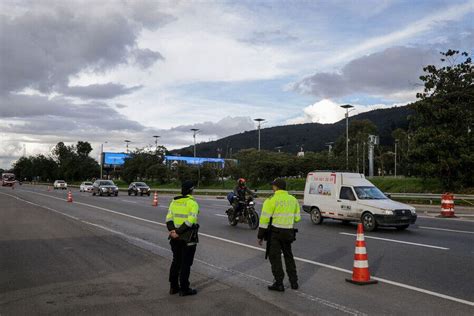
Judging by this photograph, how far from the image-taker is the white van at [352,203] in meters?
15.4

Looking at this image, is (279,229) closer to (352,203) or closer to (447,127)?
(352,203)

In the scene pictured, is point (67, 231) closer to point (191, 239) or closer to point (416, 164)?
point (191, 239)

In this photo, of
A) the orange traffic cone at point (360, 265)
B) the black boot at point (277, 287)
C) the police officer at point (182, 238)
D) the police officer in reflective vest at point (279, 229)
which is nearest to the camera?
the police officer at point (182, 238)

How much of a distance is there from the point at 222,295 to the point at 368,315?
210 cm

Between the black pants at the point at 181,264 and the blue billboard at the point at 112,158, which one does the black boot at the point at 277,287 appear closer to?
the black pants at the point at 181,264

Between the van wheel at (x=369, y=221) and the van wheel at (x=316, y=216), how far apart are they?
89.8 inches

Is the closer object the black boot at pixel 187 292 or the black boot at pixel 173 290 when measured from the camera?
the black boot at pixel 187 292

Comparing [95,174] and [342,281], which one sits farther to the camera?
[95,174]

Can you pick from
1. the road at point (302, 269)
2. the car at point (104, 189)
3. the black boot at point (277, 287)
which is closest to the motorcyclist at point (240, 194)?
the road at point (302, 269)

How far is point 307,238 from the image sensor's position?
14055mm

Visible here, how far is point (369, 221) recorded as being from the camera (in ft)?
51.4

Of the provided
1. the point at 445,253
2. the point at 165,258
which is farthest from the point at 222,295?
the point at 445,253

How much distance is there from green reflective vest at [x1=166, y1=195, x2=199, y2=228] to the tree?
28803 millimetres

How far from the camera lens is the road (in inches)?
269
